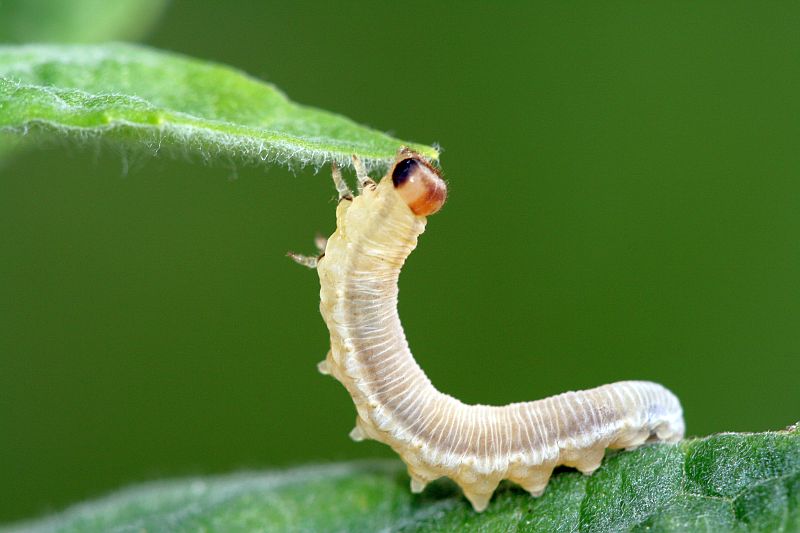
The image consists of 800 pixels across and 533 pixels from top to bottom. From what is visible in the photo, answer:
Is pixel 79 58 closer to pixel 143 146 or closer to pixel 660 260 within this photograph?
pixel 143 146

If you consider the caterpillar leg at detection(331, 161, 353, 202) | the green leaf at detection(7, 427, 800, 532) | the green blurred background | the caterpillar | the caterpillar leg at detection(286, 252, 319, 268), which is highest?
the green blurred background

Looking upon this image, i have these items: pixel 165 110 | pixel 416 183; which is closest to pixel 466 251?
pixel 416 183

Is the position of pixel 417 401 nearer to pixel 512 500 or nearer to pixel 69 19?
pixel 512 500

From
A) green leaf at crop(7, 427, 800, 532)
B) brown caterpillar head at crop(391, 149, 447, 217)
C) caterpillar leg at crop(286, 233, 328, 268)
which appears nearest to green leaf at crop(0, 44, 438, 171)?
brown caterpillar head at crop(391, 149, 447, 217)

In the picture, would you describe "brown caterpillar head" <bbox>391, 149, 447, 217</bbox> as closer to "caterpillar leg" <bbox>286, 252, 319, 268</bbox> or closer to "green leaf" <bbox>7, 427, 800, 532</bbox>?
"caterpillar leg" <bbox>286, 252, 319, 268</bbox>

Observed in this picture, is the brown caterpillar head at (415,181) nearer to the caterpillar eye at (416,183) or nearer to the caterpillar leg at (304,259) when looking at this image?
the caterpillar eye at (416,183)
